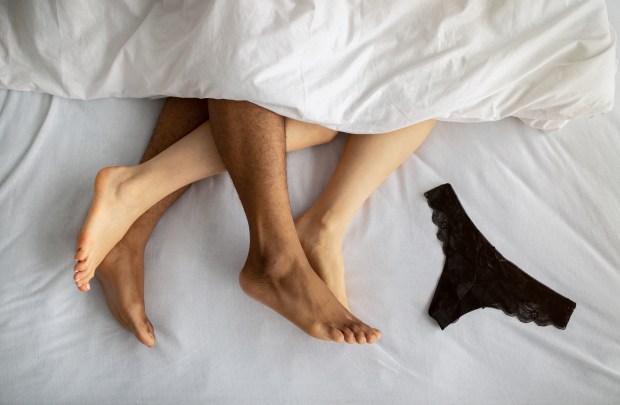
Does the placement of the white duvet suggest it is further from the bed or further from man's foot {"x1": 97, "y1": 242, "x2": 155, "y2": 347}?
man's foot {"x1": 97, "y1": 242, "x2": 155, "y2": 347}

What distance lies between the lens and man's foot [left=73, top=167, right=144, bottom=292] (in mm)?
966

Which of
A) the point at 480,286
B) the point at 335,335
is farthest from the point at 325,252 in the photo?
the point at 480,286

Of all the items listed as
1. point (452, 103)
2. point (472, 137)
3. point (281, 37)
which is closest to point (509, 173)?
point (472, 137)

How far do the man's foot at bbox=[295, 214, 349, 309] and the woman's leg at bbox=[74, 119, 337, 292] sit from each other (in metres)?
0.16

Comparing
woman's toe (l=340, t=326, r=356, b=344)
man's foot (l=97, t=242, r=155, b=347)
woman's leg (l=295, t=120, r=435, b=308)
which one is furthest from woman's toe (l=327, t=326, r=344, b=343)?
man's foot (l=97, t=242, r=155, b=347)

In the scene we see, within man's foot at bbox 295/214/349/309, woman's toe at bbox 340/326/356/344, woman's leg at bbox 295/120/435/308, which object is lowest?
woman's toe at bbox 340/326/356/344

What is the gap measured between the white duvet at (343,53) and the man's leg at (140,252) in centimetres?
6

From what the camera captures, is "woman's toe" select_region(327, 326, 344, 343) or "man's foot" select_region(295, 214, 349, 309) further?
"man's foot" select_region(295, 214, 349, 309)

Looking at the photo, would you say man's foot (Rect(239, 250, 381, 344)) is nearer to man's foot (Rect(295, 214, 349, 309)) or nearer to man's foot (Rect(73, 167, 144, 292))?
man's foot (Rect(295, 214, 349, 309))

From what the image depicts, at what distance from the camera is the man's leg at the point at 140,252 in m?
1.01

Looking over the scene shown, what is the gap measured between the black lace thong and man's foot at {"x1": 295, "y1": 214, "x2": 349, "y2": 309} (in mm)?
170

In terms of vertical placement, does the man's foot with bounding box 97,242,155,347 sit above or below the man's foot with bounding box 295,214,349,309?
below

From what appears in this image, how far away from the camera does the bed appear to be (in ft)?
3.29

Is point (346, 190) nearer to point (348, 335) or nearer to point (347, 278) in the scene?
point (347, 278)
